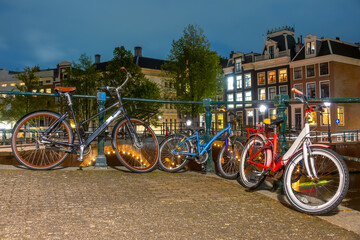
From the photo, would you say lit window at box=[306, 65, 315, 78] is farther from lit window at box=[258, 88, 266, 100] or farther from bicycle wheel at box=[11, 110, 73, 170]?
bicycle wheel at box=[11, 110, 73, 170]

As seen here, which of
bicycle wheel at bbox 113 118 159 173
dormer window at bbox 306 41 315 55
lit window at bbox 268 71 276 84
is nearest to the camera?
bicycle wheel at bbox 113 118 159 173

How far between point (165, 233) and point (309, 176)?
1.55 m

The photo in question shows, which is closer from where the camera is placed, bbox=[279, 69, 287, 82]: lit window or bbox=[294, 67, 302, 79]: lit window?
bbox=[294, 67, 302, 79]: lit window

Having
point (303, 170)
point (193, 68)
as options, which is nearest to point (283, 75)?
point (193, 68)

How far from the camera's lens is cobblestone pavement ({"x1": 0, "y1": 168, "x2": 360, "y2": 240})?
2445mm

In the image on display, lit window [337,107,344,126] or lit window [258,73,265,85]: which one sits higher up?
lit window [258,73,265,85]

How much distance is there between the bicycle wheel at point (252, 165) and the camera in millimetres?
3867

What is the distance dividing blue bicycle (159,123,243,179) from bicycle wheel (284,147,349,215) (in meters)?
1.52

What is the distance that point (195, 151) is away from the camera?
5234mm

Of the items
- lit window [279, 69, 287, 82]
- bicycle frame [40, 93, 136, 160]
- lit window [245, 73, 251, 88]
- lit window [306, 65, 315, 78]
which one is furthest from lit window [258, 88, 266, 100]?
bicycle frame [40, 93, 136, 160]

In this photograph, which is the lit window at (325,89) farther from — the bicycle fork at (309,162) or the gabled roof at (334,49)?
the bicycle fork at (309,162)

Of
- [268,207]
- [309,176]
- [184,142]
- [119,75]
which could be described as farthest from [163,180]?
[119,75]

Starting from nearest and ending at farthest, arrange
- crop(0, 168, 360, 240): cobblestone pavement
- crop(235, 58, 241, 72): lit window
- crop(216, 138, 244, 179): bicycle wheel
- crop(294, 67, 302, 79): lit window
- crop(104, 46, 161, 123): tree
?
crop(0, 168, 360, 240): cobblestone pavement → crop(216, 138, 244, 179): bicycle wheel → crop(104, 46, 161, 123): tree → crop(294, 67, 302, 79): lit window → crop(235, 58, 241, 72): lit window

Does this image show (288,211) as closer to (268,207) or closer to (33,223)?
(268,207)
